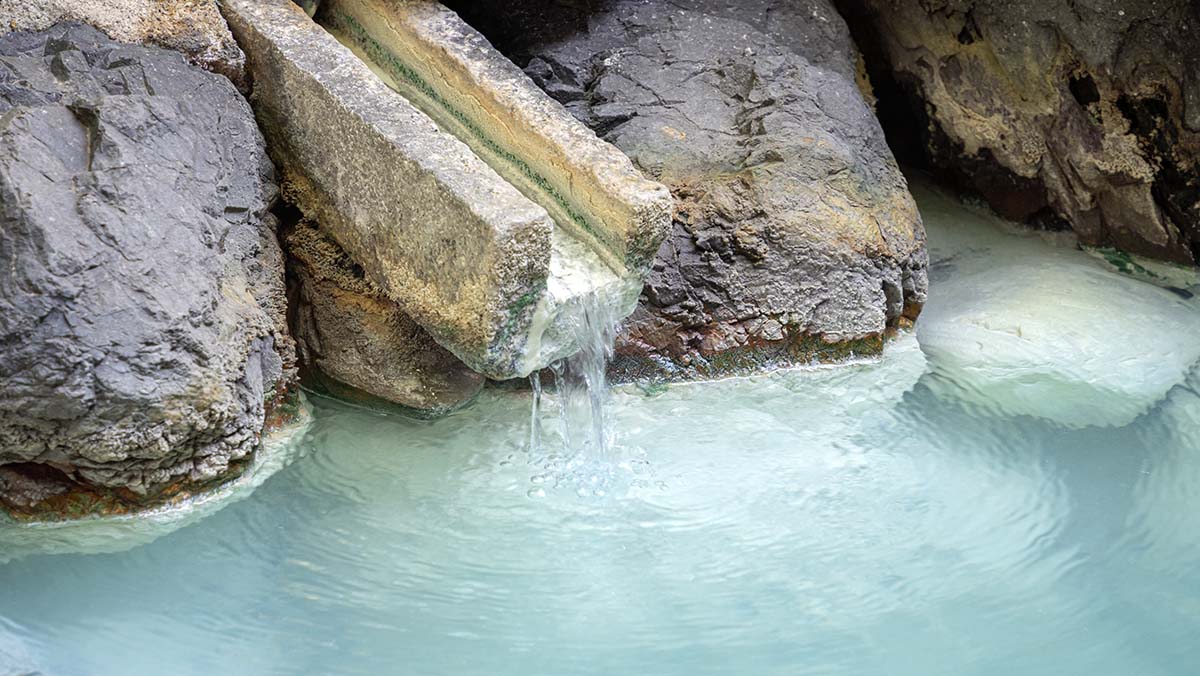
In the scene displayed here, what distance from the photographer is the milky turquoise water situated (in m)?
3.25

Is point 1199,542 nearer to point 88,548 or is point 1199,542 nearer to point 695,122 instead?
point 695,122

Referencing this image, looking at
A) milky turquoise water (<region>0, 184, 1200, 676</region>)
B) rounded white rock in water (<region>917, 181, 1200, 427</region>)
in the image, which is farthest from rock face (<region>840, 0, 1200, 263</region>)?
milky turquoise water (<region>0, 184, 1200, 676</region>)

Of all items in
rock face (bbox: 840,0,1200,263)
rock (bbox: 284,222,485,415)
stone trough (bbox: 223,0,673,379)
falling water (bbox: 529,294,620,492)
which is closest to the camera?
stone trough (bbox: 223,0,673,379)

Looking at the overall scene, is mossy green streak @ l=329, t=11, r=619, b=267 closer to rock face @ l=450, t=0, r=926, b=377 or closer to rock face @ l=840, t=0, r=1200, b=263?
rock face @ l=450, t=0, r=926, b=377

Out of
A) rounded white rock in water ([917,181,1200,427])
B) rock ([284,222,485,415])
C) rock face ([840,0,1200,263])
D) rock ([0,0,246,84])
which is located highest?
rock face ([840,0,1200,263])

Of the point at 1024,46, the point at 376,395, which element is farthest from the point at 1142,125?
the point at 376,395

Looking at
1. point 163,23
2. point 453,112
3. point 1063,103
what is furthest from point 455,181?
point 1063,103

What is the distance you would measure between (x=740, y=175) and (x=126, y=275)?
2.11m

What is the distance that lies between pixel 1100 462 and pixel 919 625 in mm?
1119

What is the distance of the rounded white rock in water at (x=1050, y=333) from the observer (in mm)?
4496

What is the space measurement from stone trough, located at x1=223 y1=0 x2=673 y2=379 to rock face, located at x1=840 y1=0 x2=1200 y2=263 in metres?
1.97

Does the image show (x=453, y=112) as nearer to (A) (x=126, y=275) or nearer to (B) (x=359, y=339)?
(B) (x=359, y=339)

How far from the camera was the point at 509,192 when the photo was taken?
11.8 ft

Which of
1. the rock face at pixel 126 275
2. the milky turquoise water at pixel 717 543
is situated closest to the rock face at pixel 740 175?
the milky turquoise water at pixel 717 543
